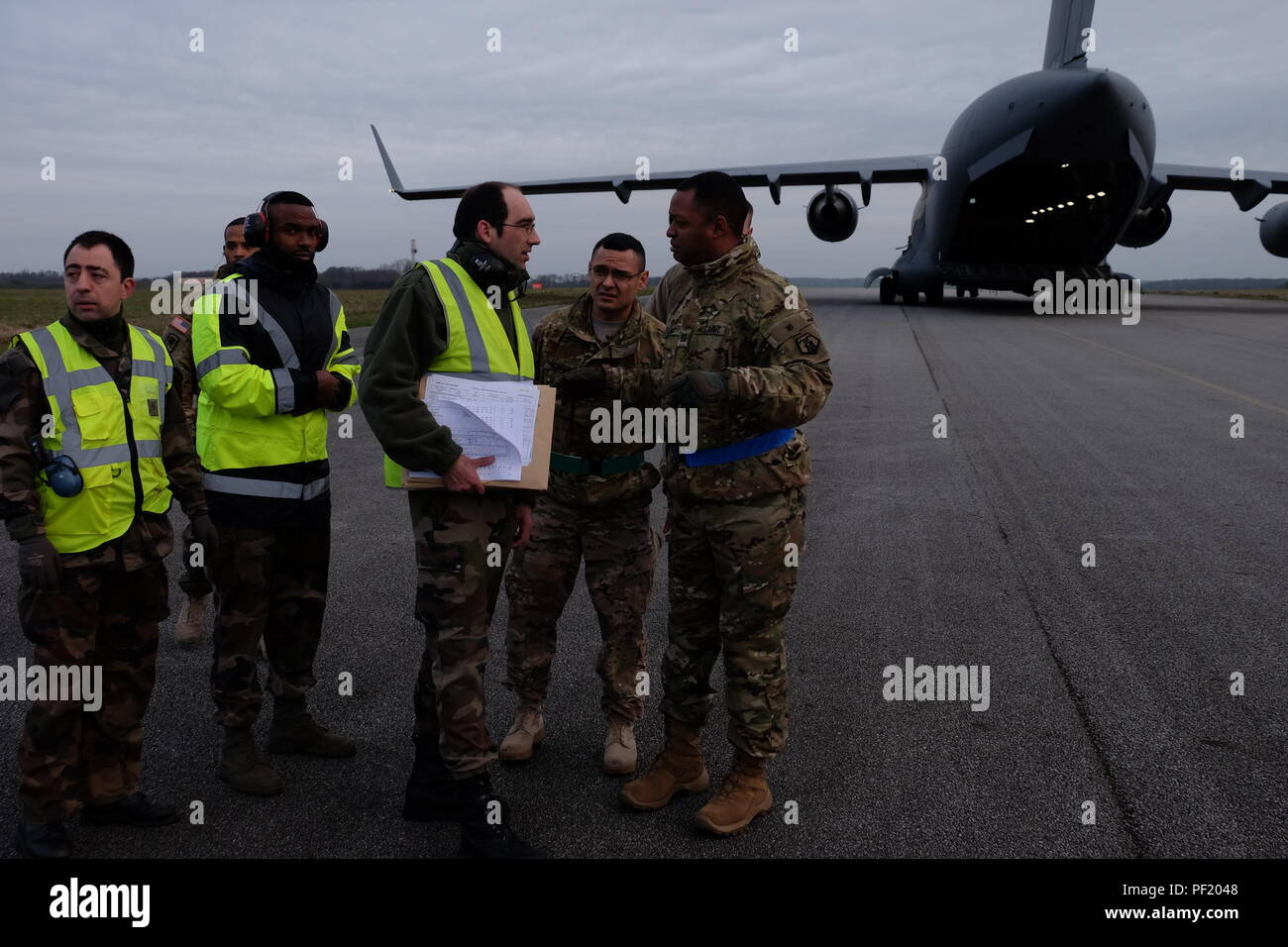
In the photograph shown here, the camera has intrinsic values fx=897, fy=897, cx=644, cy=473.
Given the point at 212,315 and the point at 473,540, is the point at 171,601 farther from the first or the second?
the point at 473,540

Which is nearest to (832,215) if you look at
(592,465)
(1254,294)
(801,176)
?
(801,176)

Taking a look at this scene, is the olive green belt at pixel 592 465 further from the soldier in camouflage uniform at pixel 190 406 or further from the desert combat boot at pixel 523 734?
the soldier in camouflage uniform at pixel 190 406

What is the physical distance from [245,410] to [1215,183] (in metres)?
35.9

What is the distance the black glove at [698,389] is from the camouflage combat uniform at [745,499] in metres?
0.21

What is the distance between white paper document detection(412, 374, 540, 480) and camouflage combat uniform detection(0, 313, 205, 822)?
45.1 inches

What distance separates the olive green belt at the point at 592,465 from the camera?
3809mm

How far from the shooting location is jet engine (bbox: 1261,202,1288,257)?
3006 centimetres

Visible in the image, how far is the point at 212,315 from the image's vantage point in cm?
345

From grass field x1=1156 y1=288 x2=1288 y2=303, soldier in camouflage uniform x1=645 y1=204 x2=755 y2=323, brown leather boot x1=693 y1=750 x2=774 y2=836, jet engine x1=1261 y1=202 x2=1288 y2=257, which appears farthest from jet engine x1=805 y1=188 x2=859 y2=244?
brown leather boot x1=693 y1=750 x2=774 y2=836

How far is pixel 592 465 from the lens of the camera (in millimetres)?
3809

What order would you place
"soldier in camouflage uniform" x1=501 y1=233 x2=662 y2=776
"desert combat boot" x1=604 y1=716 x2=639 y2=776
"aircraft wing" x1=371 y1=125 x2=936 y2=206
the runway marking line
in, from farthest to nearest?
"aircraft wing" x1=371 y1=125 x2=936 y2=206
the runway marking line
"soldier in camouflage uniform" x1=501 y1=233 x2=662 y2=776
"desert combat boot" x1=604 y1=716 x2=639 y2=776

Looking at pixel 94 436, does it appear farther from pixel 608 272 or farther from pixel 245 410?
pixel 608 272

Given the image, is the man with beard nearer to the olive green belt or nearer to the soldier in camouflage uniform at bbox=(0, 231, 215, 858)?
the soldier in camouflage uniform at bbox=(0, 231, 215, 858)
